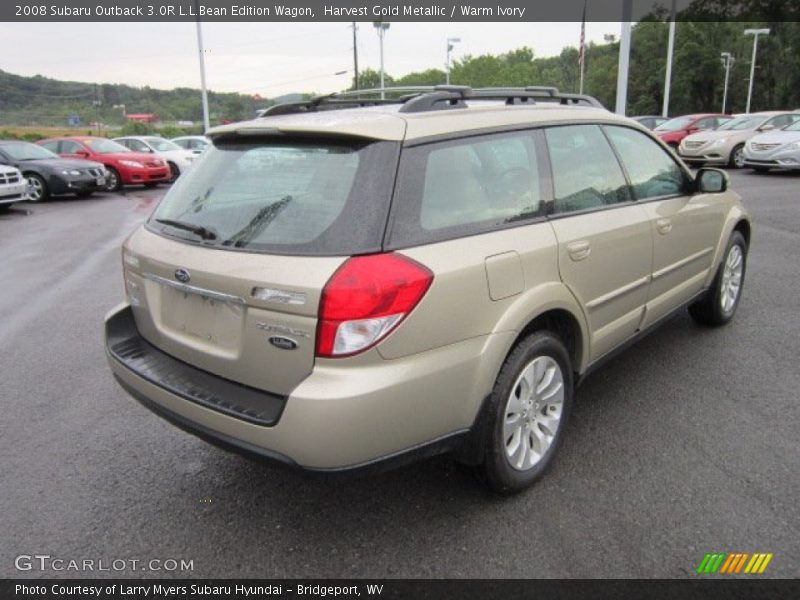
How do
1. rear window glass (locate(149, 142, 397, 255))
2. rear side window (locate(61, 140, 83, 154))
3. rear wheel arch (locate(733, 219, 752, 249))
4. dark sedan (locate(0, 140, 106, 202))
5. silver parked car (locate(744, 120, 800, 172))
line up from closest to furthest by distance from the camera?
1. rear window glass (locate(149, 142, 397, 255))
2. rear wheel arch (locate(733, 219, 752, 249))
3. silver parked car (locate(744, 120, 800, 172))
4. dark sedan (locate(0, 140, 106, 202))
5. rear side window (locate(61, 140, 83, 154))

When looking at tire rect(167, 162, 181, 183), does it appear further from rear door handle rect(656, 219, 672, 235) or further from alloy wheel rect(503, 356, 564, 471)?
alloy wheel rect(503, 356, 564, 471)

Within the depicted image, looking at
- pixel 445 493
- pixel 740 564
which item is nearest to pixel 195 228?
pixel 445 493

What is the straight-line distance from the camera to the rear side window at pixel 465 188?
245 centimetres

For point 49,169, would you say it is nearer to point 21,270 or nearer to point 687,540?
point 21,270

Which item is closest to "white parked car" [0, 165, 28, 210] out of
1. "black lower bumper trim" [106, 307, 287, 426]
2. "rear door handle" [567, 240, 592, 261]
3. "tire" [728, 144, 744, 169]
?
"black lower bumper trim" [106, 307, 287, 426]

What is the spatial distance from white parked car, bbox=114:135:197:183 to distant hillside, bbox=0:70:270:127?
42.9m

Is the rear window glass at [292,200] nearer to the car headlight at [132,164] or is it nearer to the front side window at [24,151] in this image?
the front side window at [24,151]

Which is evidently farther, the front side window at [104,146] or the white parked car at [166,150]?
the white parked car at [166,150]

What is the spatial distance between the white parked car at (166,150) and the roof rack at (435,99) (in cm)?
1655

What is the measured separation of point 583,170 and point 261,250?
1816 millimetres

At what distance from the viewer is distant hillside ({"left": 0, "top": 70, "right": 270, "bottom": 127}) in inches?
2707

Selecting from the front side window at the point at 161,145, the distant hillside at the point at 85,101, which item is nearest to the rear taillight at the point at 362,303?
the front side window at the point at 161,145

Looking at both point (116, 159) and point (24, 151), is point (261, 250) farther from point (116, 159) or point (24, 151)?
point (116, 159)
